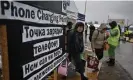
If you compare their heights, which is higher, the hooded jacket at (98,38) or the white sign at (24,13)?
the white sign at (24,13)

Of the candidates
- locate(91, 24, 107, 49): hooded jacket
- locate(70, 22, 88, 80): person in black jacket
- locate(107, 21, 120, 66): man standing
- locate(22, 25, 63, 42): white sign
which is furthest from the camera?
locate(107, 21, 120, 66): man standing

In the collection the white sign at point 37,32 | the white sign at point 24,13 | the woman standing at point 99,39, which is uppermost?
the white sign at point 24,13

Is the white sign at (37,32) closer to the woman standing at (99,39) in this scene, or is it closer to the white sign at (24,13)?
the white sign at (24,13)

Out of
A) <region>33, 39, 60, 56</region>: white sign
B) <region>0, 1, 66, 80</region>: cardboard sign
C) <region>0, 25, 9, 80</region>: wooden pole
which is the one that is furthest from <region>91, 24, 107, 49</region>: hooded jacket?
<region>0, 25, 9, 80</region>: wooden pole

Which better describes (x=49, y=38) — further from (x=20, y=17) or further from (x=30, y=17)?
(x=20, y=17)

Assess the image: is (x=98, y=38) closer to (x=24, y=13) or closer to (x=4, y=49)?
(x=24, y=13)

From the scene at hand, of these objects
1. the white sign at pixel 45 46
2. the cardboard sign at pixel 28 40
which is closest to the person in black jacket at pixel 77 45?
the white sign at pixel 45 46

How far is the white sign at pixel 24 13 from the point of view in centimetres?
181

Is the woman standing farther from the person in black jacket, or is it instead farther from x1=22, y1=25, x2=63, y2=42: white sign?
x1=22, y1=25, x2=63, y2=42: white sign

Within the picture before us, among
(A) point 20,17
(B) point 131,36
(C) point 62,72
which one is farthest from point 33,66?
(B) point 131,36

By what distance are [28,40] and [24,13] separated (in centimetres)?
28

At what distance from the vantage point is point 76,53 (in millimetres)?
5449

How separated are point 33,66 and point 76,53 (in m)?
3.11

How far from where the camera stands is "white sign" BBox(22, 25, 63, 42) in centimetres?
217
